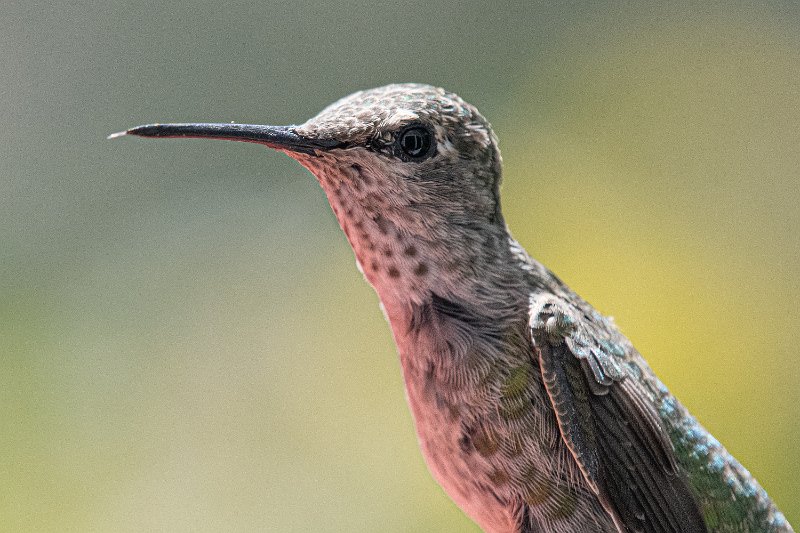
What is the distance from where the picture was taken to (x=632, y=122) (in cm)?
284

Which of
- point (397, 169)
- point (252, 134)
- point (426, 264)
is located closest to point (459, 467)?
point (426, 264)

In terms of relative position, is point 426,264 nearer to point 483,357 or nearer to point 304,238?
point 483,357

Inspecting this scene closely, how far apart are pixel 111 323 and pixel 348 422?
100 centimetres

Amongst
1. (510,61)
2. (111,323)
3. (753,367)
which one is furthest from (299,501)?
(510,61)

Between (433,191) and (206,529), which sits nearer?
(433,191)

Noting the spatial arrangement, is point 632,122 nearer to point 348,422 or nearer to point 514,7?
point 514,7

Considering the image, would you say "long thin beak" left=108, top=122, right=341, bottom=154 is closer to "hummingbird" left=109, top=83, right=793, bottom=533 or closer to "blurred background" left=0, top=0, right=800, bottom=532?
"hummingbird" left=109, top=83, right=793, bottom=533

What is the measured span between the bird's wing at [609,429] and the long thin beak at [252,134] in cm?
35

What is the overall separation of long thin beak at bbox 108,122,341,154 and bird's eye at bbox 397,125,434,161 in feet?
0.30

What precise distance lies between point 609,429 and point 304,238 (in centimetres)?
203

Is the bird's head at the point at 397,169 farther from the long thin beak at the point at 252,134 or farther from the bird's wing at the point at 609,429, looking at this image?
the bird's wing at the point at 609,429

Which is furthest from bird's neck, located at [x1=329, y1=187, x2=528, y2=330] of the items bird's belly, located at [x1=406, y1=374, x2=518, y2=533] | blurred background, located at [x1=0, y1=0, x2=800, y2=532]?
blurred background, located at [x1=0, y1=0, x2=800, y2=532]

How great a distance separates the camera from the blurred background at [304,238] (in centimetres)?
244

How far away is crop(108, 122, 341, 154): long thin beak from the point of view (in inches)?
42.8
